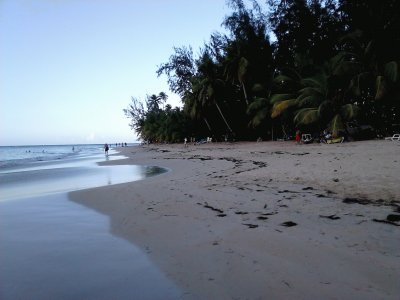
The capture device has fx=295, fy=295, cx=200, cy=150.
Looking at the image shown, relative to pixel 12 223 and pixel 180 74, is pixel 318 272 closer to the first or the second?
pixel 12 223

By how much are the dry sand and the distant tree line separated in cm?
1457

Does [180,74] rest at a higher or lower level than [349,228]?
higher

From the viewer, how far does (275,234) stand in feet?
12.7

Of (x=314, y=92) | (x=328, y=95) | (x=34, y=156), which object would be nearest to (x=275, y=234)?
(x=314, y=92)

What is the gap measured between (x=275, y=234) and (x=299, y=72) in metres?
25.6

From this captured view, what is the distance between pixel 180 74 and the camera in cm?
4472

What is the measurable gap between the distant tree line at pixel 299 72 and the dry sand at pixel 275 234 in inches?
574

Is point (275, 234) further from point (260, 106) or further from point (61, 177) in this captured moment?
point (260, 106)

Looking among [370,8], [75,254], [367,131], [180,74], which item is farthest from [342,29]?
[75,254]

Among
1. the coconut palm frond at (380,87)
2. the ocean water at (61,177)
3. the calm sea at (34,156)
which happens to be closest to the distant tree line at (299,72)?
the coconut palm frond at (380,87)

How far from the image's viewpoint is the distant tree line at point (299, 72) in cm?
1978

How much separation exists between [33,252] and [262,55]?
3257cm

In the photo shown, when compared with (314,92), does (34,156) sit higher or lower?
lower

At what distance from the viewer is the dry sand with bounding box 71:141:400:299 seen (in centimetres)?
262
